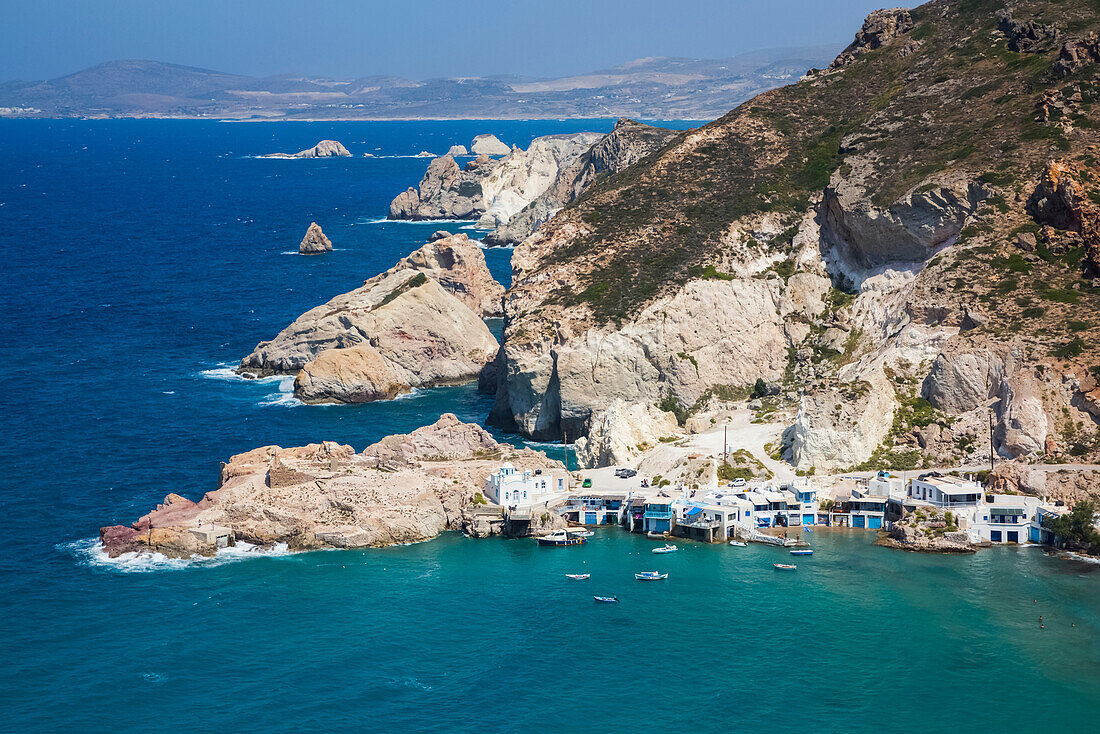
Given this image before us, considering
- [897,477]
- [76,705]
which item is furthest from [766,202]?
[76,705]

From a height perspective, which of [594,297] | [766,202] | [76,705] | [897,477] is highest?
[766,202]

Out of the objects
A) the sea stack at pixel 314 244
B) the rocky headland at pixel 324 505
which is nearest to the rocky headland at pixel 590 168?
the sea stack at pixel 314 244

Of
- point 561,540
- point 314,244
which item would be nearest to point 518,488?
point 561,540

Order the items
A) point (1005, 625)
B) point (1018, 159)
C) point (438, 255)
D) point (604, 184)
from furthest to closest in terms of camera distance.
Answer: point (438, 255)
point (604, 184)
point (1018, 159)
point (1005, 625)

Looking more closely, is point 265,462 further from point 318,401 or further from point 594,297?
point 594,297

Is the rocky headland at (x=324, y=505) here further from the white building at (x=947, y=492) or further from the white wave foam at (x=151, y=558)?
the white building at (x=947, y=492)

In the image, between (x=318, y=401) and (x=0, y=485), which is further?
(x=318, y=401)

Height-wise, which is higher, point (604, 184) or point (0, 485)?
point (604, 184)
